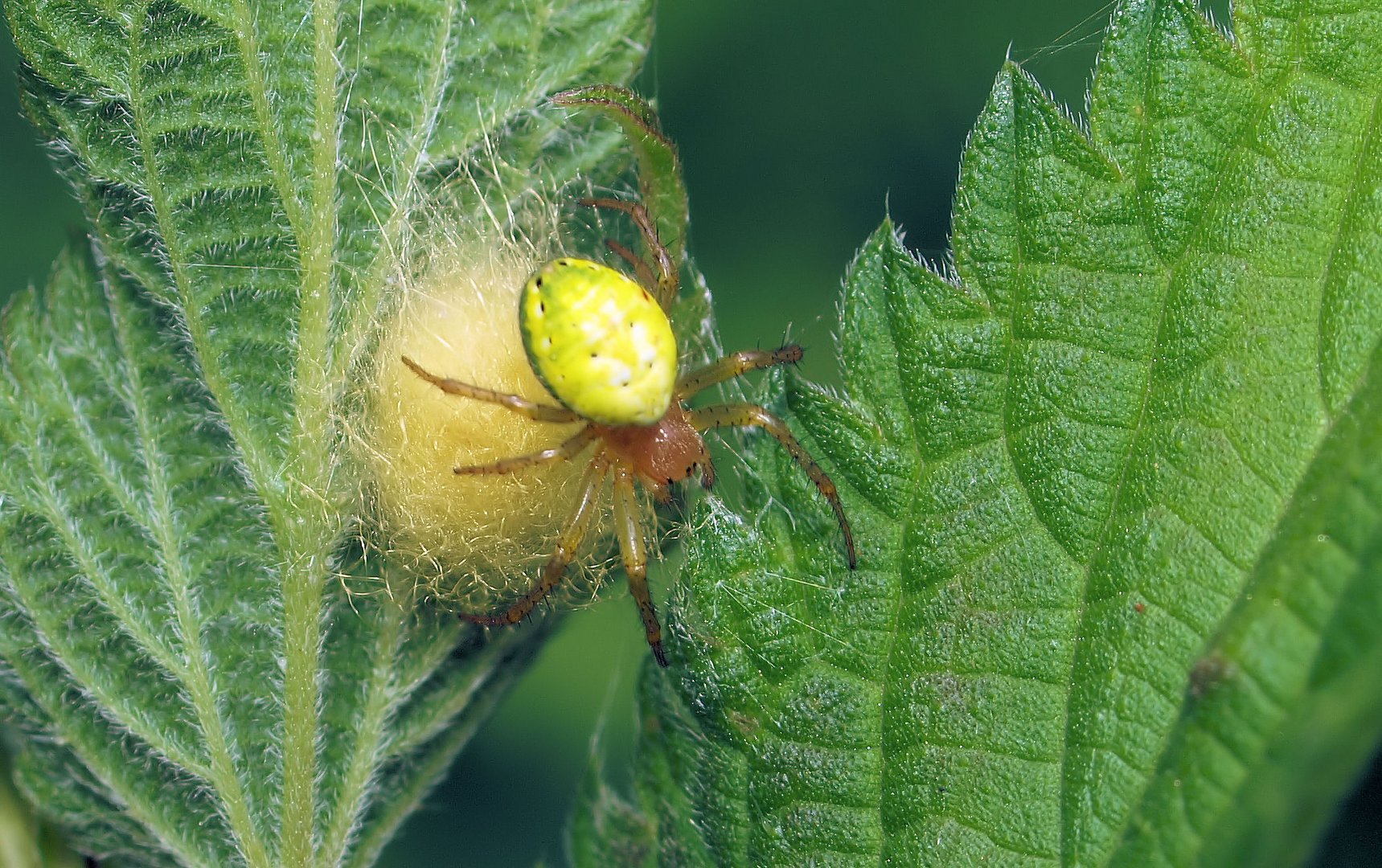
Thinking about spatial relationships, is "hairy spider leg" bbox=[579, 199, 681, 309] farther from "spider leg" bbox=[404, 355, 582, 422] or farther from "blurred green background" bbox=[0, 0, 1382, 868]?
"blurred green background" bbox=[0, 0, 1382, 868]

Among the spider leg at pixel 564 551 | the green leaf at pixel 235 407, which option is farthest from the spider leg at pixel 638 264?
the spider leg at pixel 564 551

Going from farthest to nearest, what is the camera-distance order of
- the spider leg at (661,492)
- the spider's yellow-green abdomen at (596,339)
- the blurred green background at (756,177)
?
the blurred green background at (756,177)
the spider leg at (661,492)
the spider's yellow-green abdomen at (596,339)

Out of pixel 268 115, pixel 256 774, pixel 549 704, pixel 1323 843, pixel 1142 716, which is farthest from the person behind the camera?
pixel 549 704

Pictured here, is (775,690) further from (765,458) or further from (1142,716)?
(1142,716)

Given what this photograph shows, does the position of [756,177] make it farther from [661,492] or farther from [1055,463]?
[1055,463]

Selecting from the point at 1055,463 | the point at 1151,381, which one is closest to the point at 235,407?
the point at 1055,463

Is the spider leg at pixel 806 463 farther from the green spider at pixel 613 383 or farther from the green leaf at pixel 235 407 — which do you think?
the green leaf at pixel 235 407

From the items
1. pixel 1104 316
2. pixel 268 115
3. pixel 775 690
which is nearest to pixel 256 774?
pixel 775 690

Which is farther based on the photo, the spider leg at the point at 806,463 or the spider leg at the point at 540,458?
the spider leg at the point at 540,458

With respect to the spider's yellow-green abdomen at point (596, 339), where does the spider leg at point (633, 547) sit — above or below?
below
